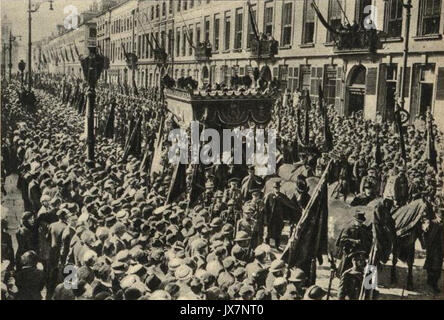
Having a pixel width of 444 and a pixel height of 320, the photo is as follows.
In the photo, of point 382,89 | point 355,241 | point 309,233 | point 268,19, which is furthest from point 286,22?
point 355,241

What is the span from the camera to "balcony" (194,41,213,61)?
31002mm

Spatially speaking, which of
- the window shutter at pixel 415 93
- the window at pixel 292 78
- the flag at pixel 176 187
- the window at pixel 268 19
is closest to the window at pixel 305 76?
the window at pixel 292 78

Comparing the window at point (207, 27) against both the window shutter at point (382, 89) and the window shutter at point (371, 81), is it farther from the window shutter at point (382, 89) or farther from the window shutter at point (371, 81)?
the window shutter at point (382, 89)

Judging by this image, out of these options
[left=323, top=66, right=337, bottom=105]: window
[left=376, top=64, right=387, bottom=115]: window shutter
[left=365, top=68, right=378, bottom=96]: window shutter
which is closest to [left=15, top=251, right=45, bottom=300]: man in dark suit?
[left=376, top=64, right=387, bottom=115]: window shutter

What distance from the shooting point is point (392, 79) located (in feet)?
62.2

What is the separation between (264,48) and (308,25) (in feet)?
9.13

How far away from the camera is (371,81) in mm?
19734

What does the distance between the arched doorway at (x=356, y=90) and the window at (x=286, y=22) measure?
16.8 ft

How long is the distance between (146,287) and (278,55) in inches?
749

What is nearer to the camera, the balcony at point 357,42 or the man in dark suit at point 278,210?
the man in dark suit at point 278,210

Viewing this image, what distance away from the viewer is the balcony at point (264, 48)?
25.1 metres

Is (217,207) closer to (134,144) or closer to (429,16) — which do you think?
(134,144)

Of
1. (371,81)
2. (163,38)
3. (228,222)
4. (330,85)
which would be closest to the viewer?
(228,222)

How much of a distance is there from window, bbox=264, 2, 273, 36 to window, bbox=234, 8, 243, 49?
3.06 metres
